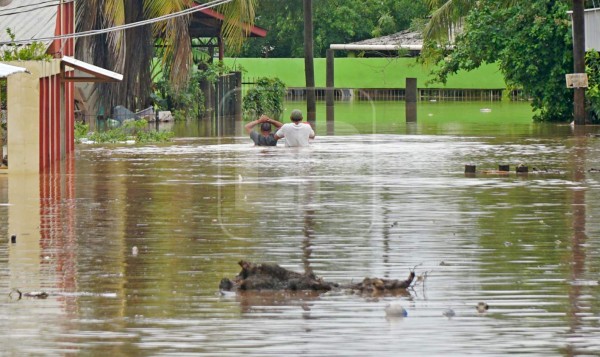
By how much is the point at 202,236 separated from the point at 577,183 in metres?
8.06

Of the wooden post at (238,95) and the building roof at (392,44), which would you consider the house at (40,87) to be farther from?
the building roof at (392,44)

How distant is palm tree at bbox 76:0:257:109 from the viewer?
135ft

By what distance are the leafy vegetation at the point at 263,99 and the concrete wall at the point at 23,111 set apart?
87.2 feet

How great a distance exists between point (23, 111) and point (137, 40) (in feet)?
71.5

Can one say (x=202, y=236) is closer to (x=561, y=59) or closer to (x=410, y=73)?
(x=561, y=59)

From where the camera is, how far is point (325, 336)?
9.22 metres

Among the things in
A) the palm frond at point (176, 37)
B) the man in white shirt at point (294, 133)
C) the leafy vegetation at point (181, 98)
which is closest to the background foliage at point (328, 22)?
the leafy vegetation at point (181, 98)

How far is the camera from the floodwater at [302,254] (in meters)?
9.21

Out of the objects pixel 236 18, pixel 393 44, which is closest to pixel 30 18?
pixel 236 18

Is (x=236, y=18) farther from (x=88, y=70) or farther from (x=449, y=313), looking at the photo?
(x=449, y=313)

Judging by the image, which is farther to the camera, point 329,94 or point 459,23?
point 329,94

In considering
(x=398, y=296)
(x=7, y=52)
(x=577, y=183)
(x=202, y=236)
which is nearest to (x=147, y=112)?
(x=7, y=52)

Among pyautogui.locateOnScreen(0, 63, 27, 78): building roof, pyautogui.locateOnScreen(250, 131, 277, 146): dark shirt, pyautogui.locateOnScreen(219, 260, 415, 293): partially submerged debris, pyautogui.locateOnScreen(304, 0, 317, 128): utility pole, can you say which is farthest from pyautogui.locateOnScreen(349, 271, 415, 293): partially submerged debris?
pyautogui.locateOnScreen(304, 0, 317, 128): utility pole

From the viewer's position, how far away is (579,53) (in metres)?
38.3
